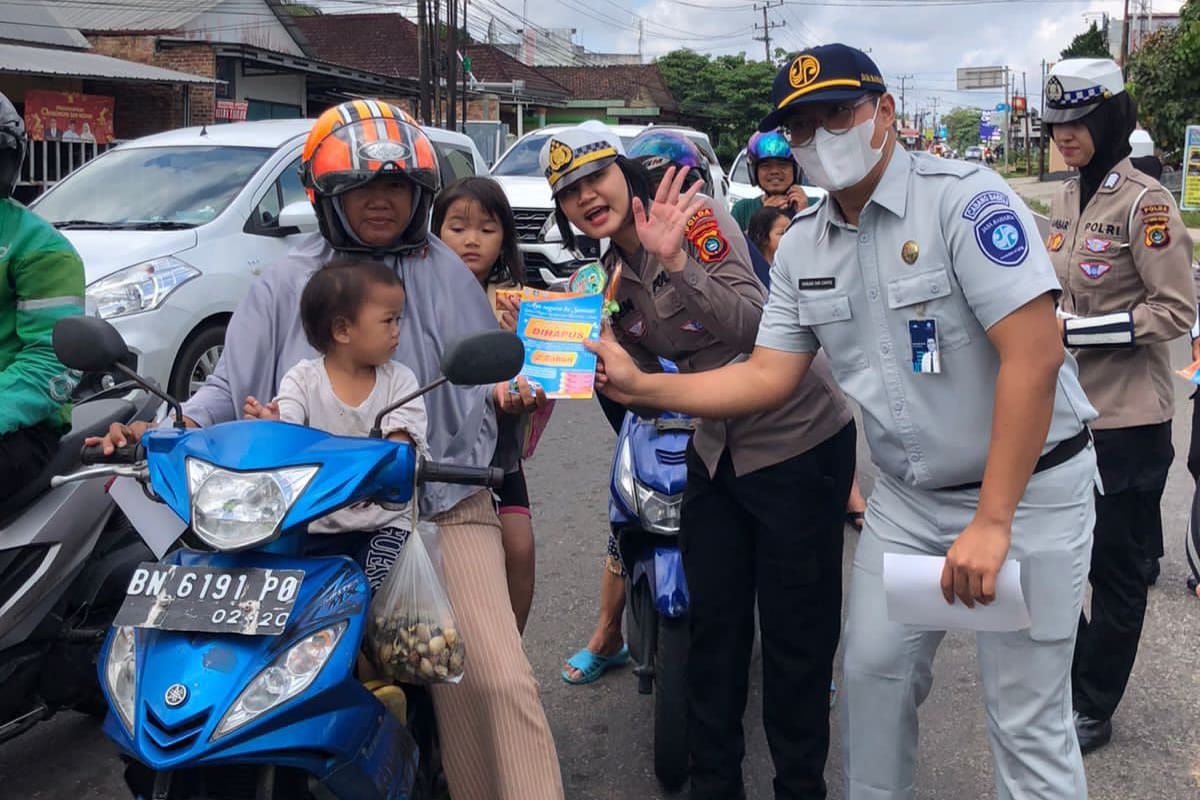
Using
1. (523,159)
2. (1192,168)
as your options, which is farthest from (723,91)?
(523,159)

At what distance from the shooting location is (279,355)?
9.42ft

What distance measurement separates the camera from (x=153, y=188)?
7.92 meters

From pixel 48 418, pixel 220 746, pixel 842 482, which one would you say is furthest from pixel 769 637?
pixel 48 418

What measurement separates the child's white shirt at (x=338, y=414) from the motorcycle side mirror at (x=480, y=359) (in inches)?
8.8

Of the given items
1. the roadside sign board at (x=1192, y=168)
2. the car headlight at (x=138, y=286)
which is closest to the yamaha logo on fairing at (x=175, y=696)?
the car headlight at (x=138, y=286)

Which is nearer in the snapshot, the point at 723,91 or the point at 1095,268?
→ the point at 1095,268

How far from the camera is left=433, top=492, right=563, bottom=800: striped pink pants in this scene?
103 inches

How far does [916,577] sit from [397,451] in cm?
109

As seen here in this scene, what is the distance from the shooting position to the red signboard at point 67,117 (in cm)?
1993

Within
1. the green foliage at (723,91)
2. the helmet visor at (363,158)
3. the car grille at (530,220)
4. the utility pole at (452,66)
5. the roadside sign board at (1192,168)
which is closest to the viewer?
the helmet visor at (363,158)

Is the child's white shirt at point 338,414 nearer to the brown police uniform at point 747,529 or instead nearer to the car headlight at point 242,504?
the car headlight at point 242,504

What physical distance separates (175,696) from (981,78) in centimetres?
9027

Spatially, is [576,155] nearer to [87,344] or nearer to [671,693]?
[87,344]

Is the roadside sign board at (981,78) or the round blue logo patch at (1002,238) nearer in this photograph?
the round blue logo patch at (1002,238)
